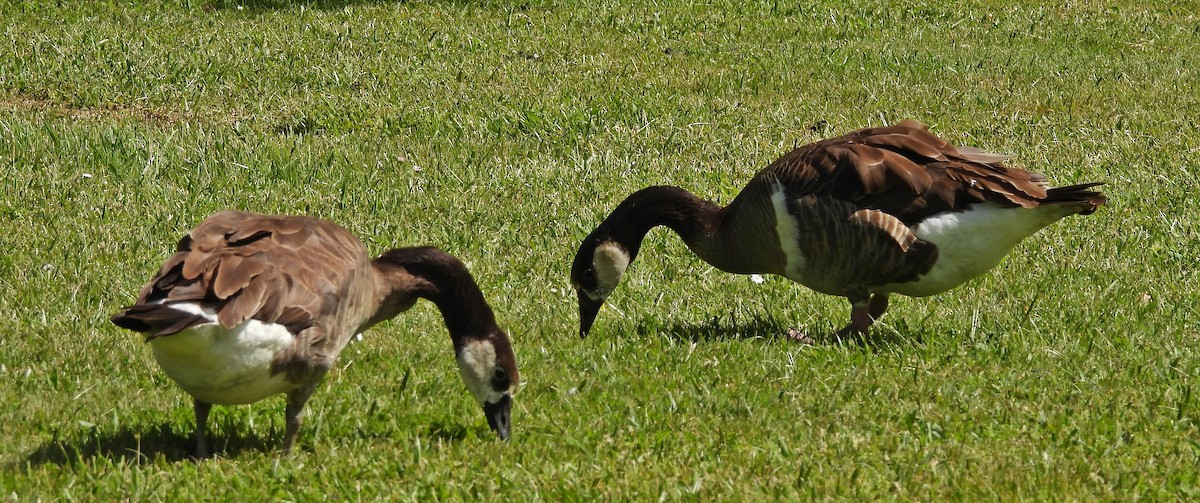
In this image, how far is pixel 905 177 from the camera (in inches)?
282

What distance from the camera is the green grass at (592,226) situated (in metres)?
5.65

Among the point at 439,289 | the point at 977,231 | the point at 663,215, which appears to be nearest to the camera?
the point at 439,289

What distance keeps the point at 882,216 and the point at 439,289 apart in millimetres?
2502

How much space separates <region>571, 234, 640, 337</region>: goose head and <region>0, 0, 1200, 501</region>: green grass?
15 cm

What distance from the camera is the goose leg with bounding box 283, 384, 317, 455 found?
218 inches

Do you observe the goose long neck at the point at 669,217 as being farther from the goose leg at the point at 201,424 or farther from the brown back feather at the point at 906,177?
the goose leg at the point at 201,424

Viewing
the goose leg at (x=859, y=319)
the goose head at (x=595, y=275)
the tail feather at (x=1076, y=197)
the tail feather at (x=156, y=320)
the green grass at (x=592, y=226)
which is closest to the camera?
the tail feather at (x=156, y=320)

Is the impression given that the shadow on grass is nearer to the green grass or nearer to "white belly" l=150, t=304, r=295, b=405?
the green grass

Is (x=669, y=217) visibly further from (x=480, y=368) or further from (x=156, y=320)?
(x=156, y=320)

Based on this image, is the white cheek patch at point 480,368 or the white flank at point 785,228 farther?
the white flank at point 785,228

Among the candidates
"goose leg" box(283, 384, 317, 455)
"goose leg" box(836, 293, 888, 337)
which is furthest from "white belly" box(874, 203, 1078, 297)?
"goose leg" box(283, 384, 317, 455)

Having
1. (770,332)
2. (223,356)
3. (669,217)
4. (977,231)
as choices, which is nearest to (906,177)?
(977,231)

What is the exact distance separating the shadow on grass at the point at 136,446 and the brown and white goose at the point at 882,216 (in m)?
2.25

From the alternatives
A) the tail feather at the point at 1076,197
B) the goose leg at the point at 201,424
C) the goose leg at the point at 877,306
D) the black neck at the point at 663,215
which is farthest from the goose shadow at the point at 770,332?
the goose leg at the point at 201,424
